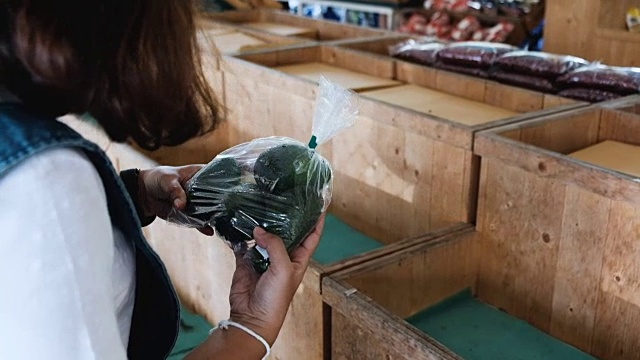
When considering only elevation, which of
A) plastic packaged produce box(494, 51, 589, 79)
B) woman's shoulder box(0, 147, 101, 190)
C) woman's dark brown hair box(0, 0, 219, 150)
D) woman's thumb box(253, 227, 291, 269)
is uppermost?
woman's dark brown hair box(0, 0, 219, 150)

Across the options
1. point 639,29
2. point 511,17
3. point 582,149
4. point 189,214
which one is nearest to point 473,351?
point 582,149

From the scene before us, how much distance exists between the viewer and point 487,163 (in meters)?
1.57

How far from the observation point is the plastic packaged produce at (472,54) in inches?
89.7

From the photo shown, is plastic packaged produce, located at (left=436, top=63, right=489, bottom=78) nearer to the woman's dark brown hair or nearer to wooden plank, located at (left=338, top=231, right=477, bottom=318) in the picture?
wooden plank, located at (left=338, top=231, right=477, bottom=318)

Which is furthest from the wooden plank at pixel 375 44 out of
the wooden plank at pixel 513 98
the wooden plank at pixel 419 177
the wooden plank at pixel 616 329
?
the wooden plank at pixel 616 329

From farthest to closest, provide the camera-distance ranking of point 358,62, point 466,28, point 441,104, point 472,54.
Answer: point 466,28, point 358,62, point 472,54, point 441,104

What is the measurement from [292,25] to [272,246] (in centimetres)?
313

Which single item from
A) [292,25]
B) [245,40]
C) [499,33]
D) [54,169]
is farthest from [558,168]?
[499,33]

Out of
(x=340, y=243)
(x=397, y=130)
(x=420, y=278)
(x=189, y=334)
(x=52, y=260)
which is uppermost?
(x=52, y=260)

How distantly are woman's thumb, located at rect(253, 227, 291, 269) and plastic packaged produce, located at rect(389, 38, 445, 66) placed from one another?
168cm

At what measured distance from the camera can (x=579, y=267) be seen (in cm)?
143

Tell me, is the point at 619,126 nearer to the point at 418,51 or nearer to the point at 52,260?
the point at 418,51

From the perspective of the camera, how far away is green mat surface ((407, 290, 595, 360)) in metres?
1.45

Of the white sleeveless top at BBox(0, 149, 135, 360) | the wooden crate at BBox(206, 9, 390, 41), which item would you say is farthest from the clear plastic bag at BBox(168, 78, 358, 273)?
the wooden crate at BBox(206, 9, 390, 41)
